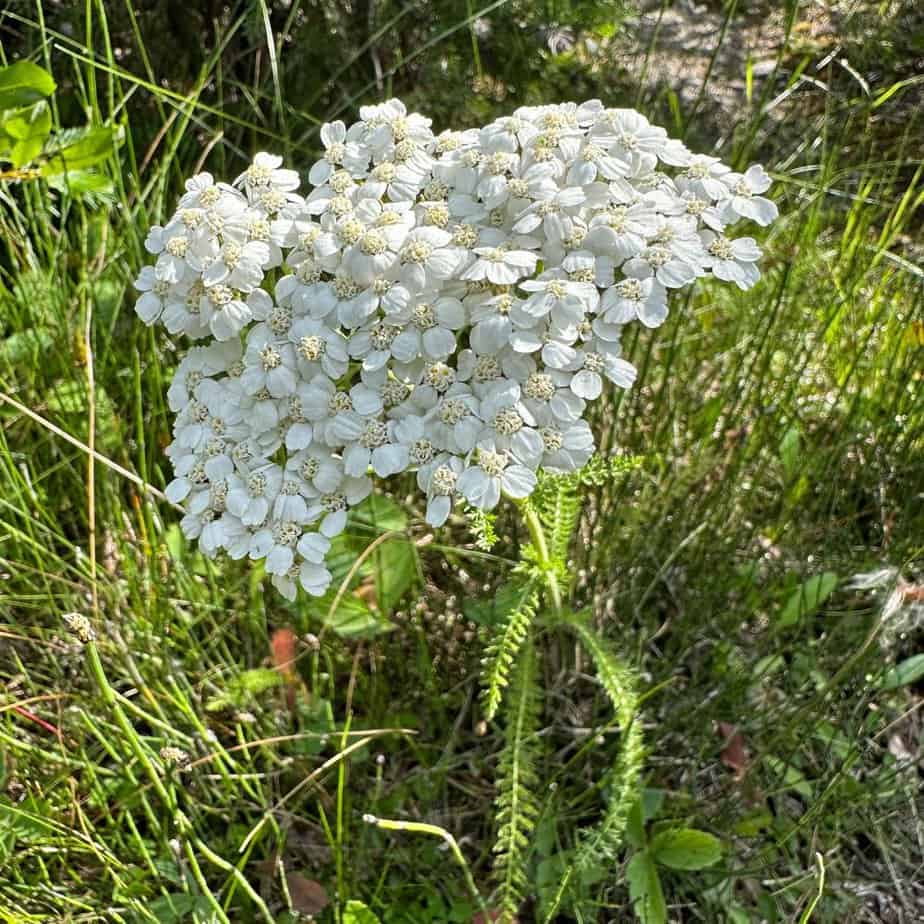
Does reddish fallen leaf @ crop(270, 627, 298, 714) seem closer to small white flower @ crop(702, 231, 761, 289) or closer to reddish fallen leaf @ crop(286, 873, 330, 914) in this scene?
reddish fallen leaf @ crop(286, 873, 330, 914)

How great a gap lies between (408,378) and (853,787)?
91cm

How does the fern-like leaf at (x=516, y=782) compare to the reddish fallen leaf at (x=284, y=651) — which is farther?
the reddish fallen leaf at (x=284, y=651)

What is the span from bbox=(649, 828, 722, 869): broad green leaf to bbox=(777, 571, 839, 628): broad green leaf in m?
0.38

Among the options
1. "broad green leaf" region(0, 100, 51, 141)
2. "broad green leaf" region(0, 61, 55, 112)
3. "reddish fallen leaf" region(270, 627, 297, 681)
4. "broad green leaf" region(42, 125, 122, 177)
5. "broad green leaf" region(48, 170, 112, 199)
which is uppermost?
"broad green leaf" region(0, 61, 55, 112)

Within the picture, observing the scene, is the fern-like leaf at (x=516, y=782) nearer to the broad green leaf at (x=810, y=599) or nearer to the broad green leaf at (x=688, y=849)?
the broad green leaf at (x=688, y=849)

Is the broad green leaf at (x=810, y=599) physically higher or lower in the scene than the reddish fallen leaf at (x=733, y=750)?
higher

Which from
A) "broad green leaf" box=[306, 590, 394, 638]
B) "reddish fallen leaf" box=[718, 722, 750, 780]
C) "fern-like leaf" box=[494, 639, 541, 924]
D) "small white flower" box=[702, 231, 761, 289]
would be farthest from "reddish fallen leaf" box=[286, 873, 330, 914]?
"small white flower" box=[702, 231, 761, 289]

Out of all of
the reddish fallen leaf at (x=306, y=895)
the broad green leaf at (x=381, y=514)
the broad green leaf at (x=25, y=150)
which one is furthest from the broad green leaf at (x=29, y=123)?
the reddish fallen leaf at (x=306, y=895)

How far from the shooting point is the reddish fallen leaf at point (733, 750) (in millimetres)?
1422

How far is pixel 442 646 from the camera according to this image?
5.03 feet

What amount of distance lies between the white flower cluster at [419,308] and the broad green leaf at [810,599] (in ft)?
2.05

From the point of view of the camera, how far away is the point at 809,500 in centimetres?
167

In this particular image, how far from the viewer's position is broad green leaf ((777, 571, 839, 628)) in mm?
1472

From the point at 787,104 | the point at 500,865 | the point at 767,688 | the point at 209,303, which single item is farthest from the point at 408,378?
the point at 787,104
